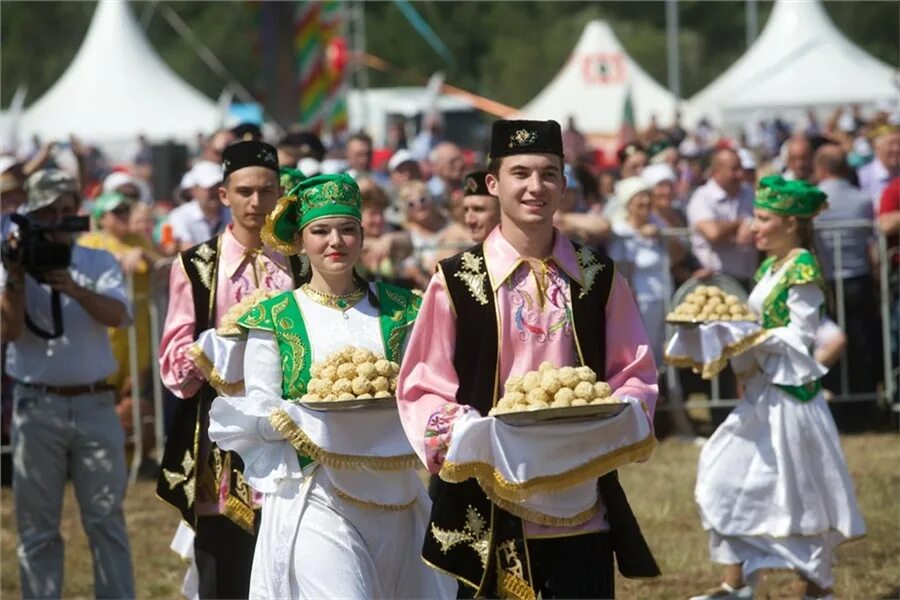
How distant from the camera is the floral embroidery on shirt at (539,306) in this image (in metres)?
5.73

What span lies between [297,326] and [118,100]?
77.9ft

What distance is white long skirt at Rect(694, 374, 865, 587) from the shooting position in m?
8.40

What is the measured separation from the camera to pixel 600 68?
35.9 meters

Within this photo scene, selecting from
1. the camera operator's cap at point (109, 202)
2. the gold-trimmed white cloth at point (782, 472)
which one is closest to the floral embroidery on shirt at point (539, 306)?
the gold-trimmed white cloth at point (782, 472)

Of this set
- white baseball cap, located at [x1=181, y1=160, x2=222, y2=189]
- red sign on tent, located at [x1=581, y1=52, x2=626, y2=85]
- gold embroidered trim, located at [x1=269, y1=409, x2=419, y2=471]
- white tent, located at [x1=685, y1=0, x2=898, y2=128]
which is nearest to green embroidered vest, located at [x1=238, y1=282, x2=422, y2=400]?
gold embroidered trim, located at [x1=269, y1=409, x2=419, y2=471]

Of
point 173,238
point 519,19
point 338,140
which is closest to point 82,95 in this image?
point 338,140

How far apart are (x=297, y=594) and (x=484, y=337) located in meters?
1.15

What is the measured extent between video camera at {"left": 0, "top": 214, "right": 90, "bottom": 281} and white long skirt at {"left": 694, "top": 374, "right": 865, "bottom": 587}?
3113 millimetres

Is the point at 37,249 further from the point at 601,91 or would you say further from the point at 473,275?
the point at 601,91

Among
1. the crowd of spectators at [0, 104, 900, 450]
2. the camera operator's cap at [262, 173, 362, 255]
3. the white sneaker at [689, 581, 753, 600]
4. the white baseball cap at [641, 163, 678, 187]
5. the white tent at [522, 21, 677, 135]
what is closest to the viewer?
the camera operator's cap at [262, 173, 362, 255]

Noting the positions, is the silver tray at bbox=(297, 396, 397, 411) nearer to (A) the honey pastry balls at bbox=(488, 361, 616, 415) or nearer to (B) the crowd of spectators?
(A) the honey pastry balls at bbox=(488, 361, 616, 415)

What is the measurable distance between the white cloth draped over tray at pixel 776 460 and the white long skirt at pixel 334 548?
2442mm

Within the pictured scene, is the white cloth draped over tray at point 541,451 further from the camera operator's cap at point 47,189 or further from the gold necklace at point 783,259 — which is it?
the camera operator's cap at point 47,189

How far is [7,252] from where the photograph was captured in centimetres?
844
